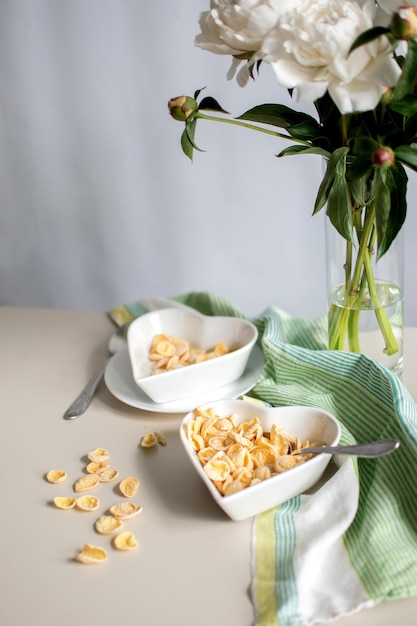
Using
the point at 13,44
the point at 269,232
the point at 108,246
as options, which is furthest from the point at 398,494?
the point at 13,44

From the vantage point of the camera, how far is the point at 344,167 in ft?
2.67

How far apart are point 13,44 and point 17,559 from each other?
117cm

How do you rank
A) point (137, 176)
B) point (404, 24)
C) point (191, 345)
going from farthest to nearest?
1. point (137, 176)
2. point (191, 345)
3. point (404, 24)

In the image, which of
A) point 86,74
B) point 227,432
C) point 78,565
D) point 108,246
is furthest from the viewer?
point 108,246

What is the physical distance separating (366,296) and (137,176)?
82 cm

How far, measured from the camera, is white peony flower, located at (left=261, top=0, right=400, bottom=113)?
0.70 meters

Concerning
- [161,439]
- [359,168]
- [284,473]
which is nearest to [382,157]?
[359,168]

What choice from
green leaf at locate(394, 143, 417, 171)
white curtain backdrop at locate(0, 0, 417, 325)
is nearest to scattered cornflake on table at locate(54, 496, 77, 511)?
green leaf at locate(394, 143, 417, 171)

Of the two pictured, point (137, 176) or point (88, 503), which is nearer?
point (88, 503)

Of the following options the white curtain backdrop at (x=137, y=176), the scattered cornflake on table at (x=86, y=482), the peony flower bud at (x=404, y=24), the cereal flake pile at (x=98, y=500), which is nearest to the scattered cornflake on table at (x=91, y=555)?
the cereal flake pile at (x=98, y=500)

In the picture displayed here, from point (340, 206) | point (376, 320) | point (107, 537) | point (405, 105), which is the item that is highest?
point (405, 105)

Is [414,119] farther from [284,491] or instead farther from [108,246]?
[108,246]

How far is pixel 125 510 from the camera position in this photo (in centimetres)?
80

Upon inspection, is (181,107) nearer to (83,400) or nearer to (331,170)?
(331,170)
